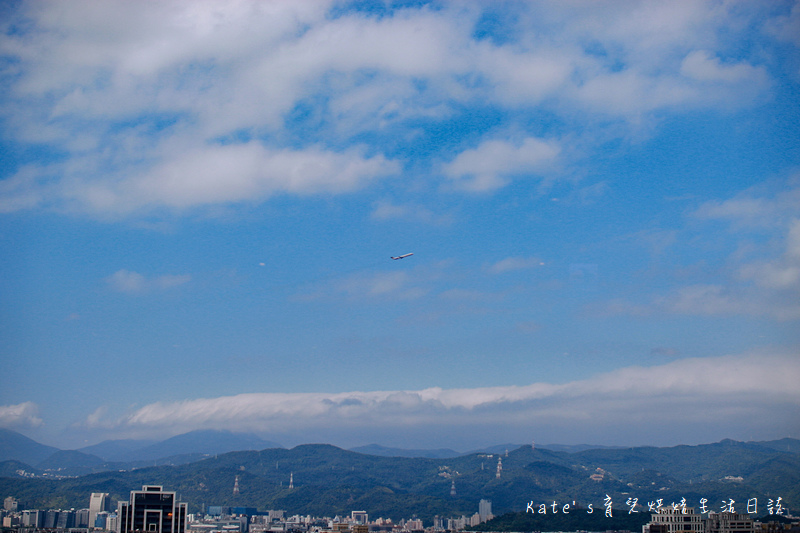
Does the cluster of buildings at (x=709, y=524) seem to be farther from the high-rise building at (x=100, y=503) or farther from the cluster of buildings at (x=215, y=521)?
the high-rise building at (x=100, y=503)

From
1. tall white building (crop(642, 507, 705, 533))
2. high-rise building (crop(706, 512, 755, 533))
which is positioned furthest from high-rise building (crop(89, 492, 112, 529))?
high-rise building (crop(706, 512, 755, 533))

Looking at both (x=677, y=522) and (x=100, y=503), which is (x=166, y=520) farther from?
(x=100, y=503)

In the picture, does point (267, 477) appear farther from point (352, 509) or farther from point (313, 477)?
point (352, 509)

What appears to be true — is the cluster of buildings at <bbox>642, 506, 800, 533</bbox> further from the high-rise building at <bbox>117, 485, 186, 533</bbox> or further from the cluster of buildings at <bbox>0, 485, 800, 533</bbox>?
the high-rise building at <bbox>117, 485, 186, 533</bbox>

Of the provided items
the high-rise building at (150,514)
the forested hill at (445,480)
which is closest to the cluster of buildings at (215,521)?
the high-rise building at (150,514)

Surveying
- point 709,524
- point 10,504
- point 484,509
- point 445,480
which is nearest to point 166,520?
point 709,524
